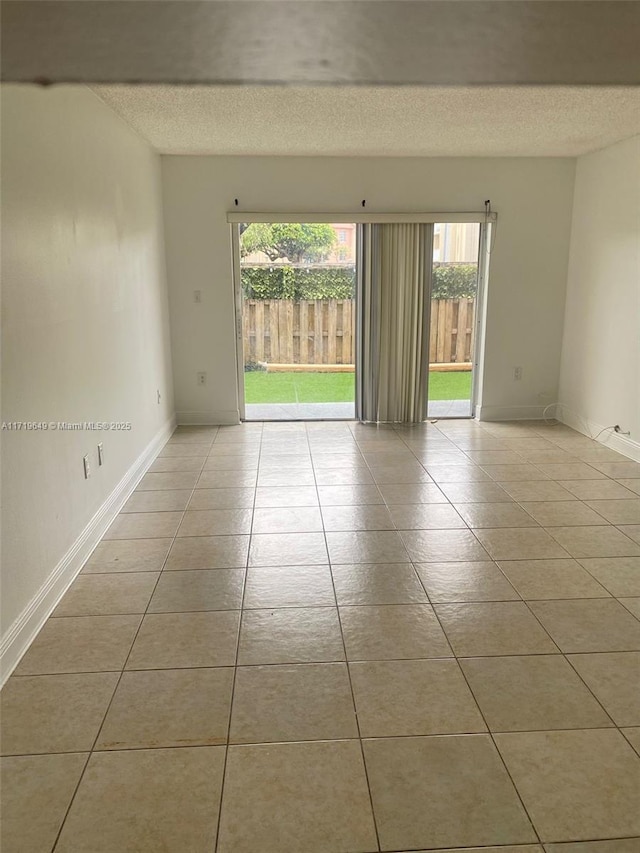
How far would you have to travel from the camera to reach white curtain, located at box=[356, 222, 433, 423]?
540cm

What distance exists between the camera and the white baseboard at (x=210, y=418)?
5676mm

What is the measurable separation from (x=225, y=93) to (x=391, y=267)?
2469 millimetres

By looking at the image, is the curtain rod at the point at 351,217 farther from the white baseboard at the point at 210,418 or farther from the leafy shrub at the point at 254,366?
the white baseboard at the point at 210,418

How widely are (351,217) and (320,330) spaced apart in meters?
1.08

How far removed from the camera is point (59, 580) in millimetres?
2594

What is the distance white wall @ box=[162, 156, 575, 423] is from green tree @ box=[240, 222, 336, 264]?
0.68 feet

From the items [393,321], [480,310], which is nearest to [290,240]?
[393,321]

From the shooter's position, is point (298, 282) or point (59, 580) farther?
point (298, 282)

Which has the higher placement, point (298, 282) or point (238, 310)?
point (298, 282)

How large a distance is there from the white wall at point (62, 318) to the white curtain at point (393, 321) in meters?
2.09

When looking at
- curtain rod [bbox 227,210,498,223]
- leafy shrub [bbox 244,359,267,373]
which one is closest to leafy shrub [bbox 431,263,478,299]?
curtain rod [bbox 227,210,498,223]

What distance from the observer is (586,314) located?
521 centimetres

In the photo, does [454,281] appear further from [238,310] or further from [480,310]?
[238,310]

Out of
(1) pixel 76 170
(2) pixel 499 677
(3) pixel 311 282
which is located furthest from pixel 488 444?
(1) pixel 76 170
